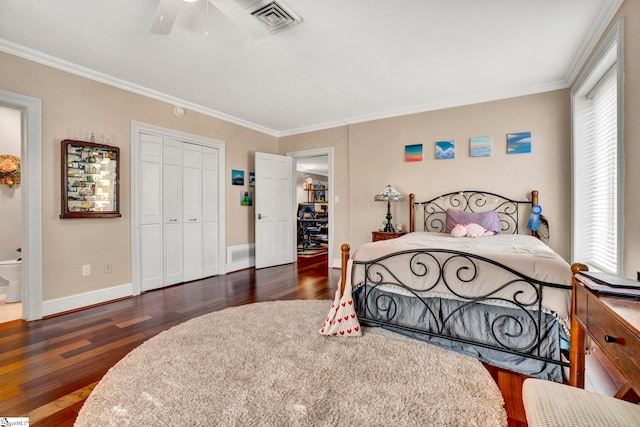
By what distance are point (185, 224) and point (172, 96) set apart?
67.0 inches

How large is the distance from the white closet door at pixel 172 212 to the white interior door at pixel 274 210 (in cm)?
125

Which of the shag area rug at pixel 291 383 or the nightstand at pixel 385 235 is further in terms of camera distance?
the nightstand at pixel 385 235

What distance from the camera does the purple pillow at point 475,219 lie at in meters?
3.62

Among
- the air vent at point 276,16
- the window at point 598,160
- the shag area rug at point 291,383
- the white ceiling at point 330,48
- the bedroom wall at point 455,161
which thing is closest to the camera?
the shag area rug at point 291,383

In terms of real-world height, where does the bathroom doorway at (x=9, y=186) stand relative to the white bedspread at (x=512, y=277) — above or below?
above

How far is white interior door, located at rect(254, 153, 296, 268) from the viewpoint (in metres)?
5.17

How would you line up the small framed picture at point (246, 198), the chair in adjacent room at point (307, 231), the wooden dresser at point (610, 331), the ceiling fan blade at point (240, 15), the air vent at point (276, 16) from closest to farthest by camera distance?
the wooden dresser at point (610, 331)
the ceiling fan blade at point (240, 15)
the air vent at point (276, 16)
the small framed picture at point (246, 198)
the chair in adjacent room at point (307, 231)

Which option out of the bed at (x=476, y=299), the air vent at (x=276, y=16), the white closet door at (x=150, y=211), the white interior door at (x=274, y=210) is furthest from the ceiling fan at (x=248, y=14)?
the white interior door at (x=274, y=210)

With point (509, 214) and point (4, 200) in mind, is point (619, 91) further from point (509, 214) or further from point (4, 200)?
point (4, 200)

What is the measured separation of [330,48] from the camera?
2783 millimetres

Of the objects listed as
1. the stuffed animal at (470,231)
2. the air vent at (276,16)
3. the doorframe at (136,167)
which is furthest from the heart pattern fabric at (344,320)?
the doorframe at (136,167)

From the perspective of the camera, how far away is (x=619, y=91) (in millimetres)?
2105

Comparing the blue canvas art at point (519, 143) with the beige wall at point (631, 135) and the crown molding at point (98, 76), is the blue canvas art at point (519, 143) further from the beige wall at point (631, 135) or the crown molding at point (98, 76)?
the crown molding at point (98, 76)

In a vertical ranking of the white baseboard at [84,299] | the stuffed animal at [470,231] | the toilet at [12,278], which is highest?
the stuffed animal at [470,231]
